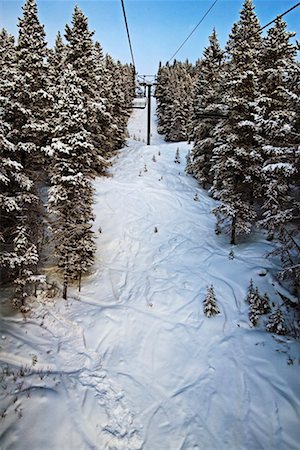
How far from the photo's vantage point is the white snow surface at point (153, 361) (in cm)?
626

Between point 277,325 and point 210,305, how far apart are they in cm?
235

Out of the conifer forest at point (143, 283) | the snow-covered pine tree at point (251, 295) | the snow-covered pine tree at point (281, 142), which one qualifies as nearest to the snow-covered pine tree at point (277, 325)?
the conifer forest at point (143, 283)

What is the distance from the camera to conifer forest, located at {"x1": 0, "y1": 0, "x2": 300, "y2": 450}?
21.8 feet

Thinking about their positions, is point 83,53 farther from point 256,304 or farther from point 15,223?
point 256,304

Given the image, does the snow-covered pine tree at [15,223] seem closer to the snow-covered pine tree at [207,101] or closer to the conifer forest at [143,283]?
the conifer forest at [143,283]

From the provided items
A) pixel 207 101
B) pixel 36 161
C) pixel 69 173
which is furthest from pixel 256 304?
pixel 207 101

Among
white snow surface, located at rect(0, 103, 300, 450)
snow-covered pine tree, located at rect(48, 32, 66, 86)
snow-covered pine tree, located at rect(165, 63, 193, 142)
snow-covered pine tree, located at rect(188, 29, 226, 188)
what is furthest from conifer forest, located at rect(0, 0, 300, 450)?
snow-covered pine tree, located at rect(165, 63, 193, 142)

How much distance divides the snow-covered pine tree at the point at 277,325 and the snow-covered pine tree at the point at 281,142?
1.43 m

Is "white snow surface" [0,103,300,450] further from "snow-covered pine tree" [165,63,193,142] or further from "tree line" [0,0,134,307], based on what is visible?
"snow-covered pine tree" [165,63,193,142]

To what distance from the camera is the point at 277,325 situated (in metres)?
9.23

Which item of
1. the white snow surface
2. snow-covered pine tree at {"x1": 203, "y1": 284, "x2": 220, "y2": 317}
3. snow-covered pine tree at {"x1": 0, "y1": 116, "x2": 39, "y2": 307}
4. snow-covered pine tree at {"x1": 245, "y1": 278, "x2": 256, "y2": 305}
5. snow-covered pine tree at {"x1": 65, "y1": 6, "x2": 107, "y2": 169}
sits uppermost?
snow-covered pine tree at {"x1": 65, "y1": 6, "x2": 107, "y2": 169}

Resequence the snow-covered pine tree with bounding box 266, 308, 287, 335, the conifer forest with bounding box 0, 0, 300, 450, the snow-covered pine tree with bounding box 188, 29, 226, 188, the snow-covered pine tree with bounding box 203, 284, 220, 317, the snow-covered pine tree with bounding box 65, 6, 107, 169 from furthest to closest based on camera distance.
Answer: the snow-covered pine tree with bounding box 188, 29, 226, 188 < the snow-covered pine tree with bounding box 65, 6, 107, 169 < the snow-covered pine tree with bounding box 203, 284, 220, 317 < the snow-covered pine tree with bounding box 266, 308, 287, 335 < the conifer forest with bounding box 0, 0, 300, 450

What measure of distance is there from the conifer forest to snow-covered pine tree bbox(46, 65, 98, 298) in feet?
0.20

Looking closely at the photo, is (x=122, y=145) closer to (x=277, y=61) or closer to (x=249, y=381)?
(x=277, y=61)
